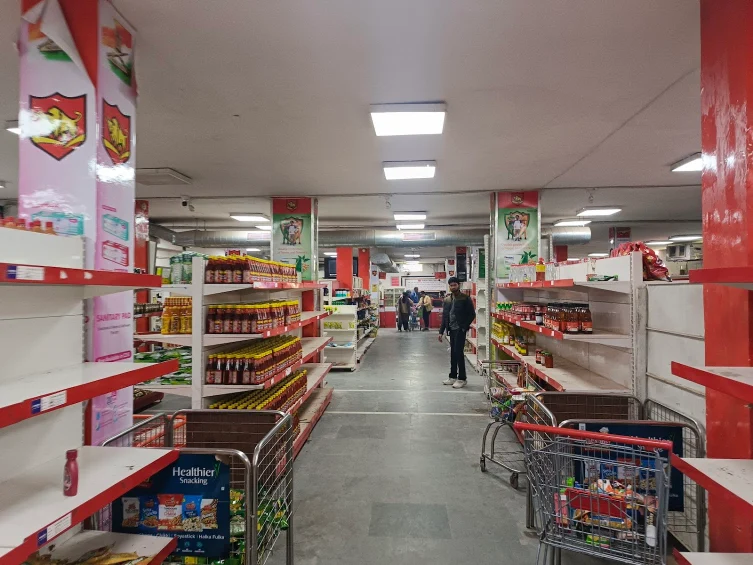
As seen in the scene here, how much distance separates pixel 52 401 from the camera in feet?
4.42

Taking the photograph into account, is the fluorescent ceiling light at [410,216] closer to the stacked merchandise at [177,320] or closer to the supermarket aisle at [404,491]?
the supermarket aisle at [404,491]

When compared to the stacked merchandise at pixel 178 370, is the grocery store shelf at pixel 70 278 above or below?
above

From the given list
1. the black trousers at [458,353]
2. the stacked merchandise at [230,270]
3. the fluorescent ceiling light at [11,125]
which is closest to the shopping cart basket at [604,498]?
the stacked merchandise at [230,270]

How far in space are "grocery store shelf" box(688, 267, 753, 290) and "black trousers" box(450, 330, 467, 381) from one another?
6.00 metres

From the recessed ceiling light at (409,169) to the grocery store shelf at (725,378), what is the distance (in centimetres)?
442

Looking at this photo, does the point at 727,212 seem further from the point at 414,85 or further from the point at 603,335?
the point at 414,85

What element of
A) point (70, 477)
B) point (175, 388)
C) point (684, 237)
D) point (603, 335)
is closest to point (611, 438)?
point (603, 335)

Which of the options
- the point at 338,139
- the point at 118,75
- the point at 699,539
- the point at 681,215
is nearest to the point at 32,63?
the point at 118,75

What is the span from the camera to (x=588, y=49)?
2.98 meters

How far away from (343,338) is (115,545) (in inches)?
303

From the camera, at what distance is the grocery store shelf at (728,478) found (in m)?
1.44

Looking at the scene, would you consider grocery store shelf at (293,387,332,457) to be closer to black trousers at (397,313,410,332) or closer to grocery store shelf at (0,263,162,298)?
grocery store shelf at (0,263,162,298)

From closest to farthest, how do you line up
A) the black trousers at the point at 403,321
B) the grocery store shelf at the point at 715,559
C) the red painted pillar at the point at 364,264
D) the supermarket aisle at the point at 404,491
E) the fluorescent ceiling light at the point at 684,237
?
1. the grocery store shelf at the point at 715,559
2. the supermarket aisle at the point at 404,491
3. the fluorescent ceiling light at the point at 684,237
4. the red painted pillar at the point at 364,264
5. the black trousers at the point at 403,321

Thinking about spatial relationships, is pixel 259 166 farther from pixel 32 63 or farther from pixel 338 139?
pixel 32 63
